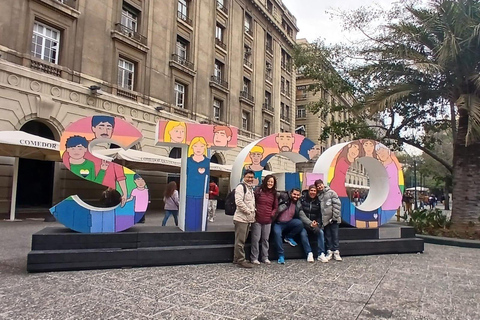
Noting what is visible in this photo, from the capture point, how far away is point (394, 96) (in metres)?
10.5

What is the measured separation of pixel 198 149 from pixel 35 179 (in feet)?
38.7

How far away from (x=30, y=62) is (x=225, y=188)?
15906 millimetres

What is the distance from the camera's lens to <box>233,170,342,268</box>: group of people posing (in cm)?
632

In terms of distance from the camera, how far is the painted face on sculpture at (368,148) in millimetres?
8375

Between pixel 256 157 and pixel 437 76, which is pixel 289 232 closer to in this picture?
pixel 256 157

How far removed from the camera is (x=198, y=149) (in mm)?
7035

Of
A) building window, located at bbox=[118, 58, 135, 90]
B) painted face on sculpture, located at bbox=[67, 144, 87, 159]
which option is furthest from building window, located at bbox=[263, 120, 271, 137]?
painted face on sculpture, located at bbox=[67, 144, 87, 159]

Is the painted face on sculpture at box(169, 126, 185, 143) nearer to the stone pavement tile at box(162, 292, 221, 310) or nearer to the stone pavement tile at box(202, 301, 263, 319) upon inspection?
the stone pavement tile at box(162, 292, 221, 310)

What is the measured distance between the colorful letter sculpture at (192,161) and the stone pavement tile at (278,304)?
271 cm

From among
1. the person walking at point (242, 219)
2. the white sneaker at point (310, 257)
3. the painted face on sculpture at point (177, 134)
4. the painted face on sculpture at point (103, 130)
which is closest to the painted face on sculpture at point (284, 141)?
the person walking at point (242, 219)

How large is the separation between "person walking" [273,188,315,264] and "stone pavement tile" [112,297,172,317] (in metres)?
3.05

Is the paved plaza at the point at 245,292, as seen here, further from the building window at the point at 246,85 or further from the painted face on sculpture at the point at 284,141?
the building window at the point at 246,85

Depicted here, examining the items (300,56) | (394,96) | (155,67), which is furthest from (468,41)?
(155,67)

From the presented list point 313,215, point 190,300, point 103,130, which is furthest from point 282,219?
point 103,130
